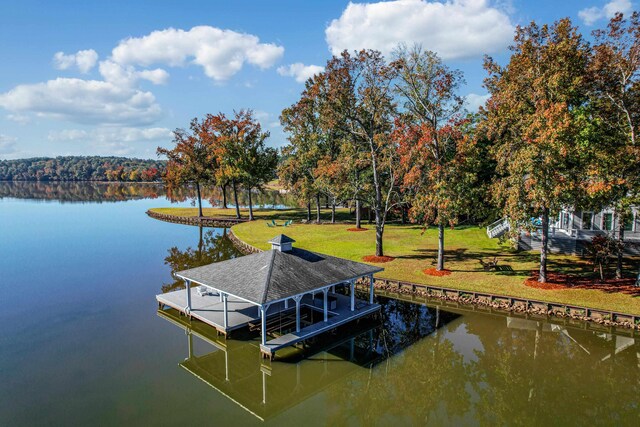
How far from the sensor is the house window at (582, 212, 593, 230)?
33.5 m

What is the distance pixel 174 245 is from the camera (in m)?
46.5

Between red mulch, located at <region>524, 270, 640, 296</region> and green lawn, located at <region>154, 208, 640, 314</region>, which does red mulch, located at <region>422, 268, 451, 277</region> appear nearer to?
green lawn, located at <region>154, 208, 640, 314</region>

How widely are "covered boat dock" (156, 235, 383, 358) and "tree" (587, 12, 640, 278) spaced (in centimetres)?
1463

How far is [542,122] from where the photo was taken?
23.7 metres

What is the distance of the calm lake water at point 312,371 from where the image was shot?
49.2 ft

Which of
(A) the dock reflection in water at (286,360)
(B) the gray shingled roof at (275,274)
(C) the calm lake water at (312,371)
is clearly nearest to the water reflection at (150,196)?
(B) the gray shingled roof at (275,274)

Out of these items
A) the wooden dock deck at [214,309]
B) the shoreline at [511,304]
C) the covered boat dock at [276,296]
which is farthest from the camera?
the shoreline at [511,304]

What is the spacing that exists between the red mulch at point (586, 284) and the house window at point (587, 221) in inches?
303

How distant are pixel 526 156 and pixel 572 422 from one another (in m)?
15.0

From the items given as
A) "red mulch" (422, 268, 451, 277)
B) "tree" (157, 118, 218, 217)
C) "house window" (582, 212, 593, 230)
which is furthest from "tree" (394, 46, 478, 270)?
"tree" (157, 118, 218, 217)

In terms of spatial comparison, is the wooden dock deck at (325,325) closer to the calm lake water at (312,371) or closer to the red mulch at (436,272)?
the calm lake water at (312,371)

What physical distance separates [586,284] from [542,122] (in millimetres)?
11599

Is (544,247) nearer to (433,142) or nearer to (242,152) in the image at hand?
(433,142)

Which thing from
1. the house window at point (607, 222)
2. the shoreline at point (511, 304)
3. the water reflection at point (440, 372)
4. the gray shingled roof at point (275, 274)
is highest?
the house window at point (607, 222)
